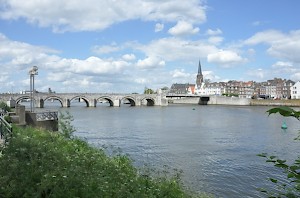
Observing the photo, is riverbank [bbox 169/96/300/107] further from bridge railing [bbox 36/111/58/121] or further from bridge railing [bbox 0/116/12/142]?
bridge railing [bbox 0/116/12/142]

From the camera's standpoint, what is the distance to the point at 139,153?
86.7ft

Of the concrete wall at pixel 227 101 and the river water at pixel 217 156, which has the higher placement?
the concrete wall at pixel 227 101

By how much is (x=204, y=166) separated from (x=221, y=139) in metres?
14.5

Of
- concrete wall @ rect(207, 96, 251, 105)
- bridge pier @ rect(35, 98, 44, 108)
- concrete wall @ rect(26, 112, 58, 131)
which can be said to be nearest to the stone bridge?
bridge pier @ rect(35, 98, 44, 108)

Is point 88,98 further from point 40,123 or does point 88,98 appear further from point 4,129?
point 4,129

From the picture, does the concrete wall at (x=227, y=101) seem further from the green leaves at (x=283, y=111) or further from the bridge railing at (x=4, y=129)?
the green leaves at (x=283, y=111)

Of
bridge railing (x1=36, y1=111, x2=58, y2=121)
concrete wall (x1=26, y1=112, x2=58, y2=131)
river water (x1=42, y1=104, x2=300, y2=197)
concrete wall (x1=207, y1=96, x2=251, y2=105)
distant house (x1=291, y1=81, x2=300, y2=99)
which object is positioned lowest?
river water (x1=42, y1=104, x2=300, y2=197)

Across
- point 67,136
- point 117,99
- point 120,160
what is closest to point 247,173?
point 120,160

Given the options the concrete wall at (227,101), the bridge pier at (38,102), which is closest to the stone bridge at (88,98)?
the bridge pier at (38,102)

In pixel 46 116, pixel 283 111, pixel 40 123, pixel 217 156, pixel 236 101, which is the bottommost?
pixel 217 156

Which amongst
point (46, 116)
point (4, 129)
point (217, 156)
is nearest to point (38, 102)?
point (46, 116)

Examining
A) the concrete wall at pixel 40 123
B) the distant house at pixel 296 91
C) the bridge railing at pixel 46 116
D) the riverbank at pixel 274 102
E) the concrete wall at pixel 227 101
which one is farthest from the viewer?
the distant house at pixel 296 91

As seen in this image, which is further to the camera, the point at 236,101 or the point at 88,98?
the point at 236,101

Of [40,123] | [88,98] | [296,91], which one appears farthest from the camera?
[296,91]
